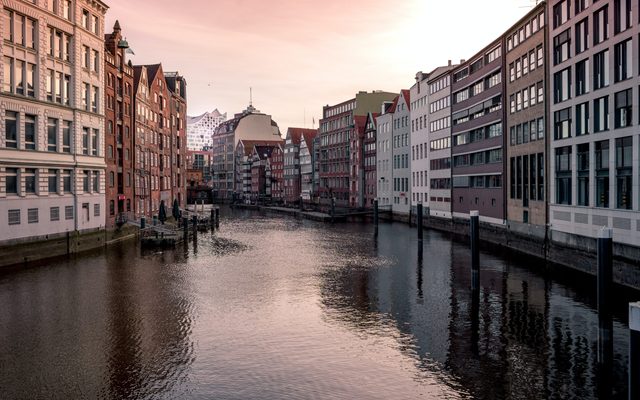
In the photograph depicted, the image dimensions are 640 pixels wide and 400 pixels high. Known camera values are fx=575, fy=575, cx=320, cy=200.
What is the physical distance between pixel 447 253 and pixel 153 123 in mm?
47153

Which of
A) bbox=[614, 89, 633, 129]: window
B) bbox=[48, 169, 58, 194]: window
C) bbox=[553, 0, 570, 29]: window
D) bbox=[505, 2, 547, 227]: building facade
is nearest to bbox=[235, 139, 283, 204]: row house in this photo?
bbox=[505, 2, 547, 227]: building facade

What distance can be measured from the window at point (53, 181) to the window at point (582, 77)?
42.4m

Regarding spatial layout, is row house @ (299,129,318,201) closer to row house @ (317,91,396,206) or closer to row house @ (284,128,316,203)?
row house @ (284,128,316,203)

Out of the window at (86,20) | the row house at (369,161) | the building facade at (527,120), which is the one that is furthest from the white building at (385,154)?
the window at (86,20)

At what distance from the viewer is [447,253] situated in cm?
5294

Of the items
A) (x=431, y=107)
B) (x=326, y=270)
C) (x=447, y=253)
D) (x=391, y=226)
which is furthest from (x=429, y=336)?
(x=431, y=107)

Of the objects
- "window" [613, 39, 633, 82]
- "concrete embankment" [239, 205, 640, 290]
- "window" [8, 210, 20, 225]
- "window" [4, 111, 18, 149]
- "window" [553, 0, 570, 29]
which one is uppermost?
"window" [553, 0, 570, 29]

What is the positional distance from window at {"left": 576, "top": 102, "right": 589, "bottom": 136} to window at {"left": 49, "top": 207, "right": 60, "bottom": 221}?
42050mm

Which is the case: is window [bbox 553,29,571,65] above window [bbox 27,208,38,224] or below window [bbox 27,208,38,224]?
above

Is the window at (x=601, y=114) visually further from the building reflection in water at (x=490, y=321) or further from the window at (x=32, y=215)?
the window at (x=32, y=215)

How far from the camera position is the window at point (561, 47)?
4672 centimetres

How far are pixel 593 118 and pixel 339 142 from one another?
88.1 m

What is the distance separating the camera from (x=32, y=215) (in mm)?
43562

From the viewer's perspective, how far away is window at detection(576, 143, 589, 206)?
43.2 metres
